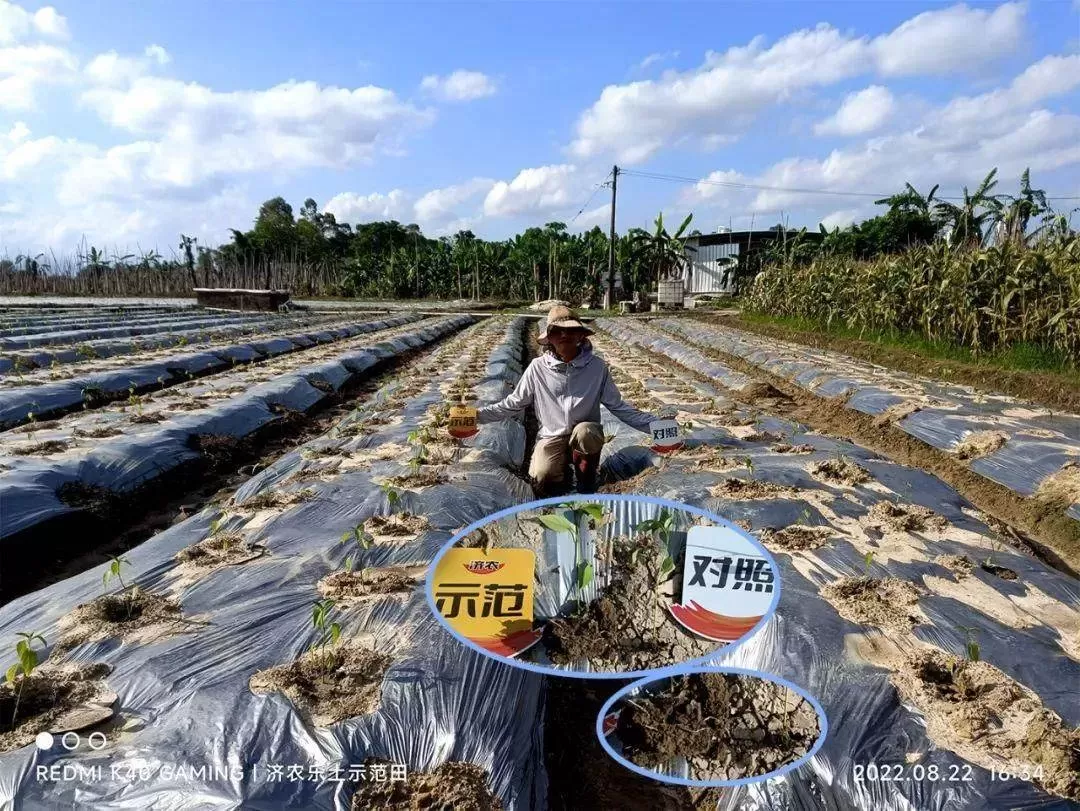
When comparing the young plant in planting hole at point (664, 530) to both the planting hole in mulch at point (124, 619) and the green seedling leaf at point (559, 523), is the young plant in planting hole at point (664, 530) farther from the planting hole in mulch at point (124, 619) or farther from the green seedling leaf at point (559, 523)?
the planting hole in mulch at point (124, 619)

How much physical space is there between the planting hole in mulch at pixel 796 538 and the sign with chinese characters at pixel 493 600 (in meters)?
2.19

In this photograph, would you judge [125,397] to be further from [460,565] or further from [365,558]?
[460,565]

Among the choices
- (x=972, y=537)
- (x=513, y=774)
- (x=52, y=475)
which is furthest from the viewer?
(x=52, y=475)

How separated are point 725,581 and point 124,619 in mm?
2374

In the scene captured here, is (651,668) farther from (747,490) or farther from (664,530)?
(747,490)

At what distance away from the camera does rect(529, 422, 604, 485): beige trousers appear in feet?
→ 13.7

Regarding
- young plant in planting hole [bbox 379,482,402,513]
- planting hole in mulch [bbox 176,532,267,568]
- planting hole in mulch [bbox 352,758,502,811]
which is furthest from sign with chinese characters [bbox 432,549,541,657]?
young plant in planting hole [bbox 379,482,402,513]

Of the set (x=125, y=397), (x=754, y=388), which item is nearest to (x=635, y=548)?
(x=754, y=388)

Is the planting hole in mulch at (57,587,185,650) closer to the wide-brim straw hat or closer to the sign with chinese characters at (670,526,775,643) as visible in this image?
the sign with chinese characters at (670,526,775,643)

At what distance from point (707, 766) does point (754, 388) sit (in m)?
6.80

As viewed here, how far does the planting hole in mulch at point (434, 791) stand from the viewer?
1687 millimetres

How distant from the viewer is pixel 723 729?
1.85 meters

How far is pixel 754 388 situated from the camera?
26.6 feet

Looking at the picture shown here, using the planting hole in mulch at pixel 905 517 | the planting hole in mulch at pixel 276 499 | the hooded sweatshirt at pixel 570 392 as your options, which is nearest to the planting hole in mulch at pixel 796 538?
the planting hole in mulch at pixel 905 517
